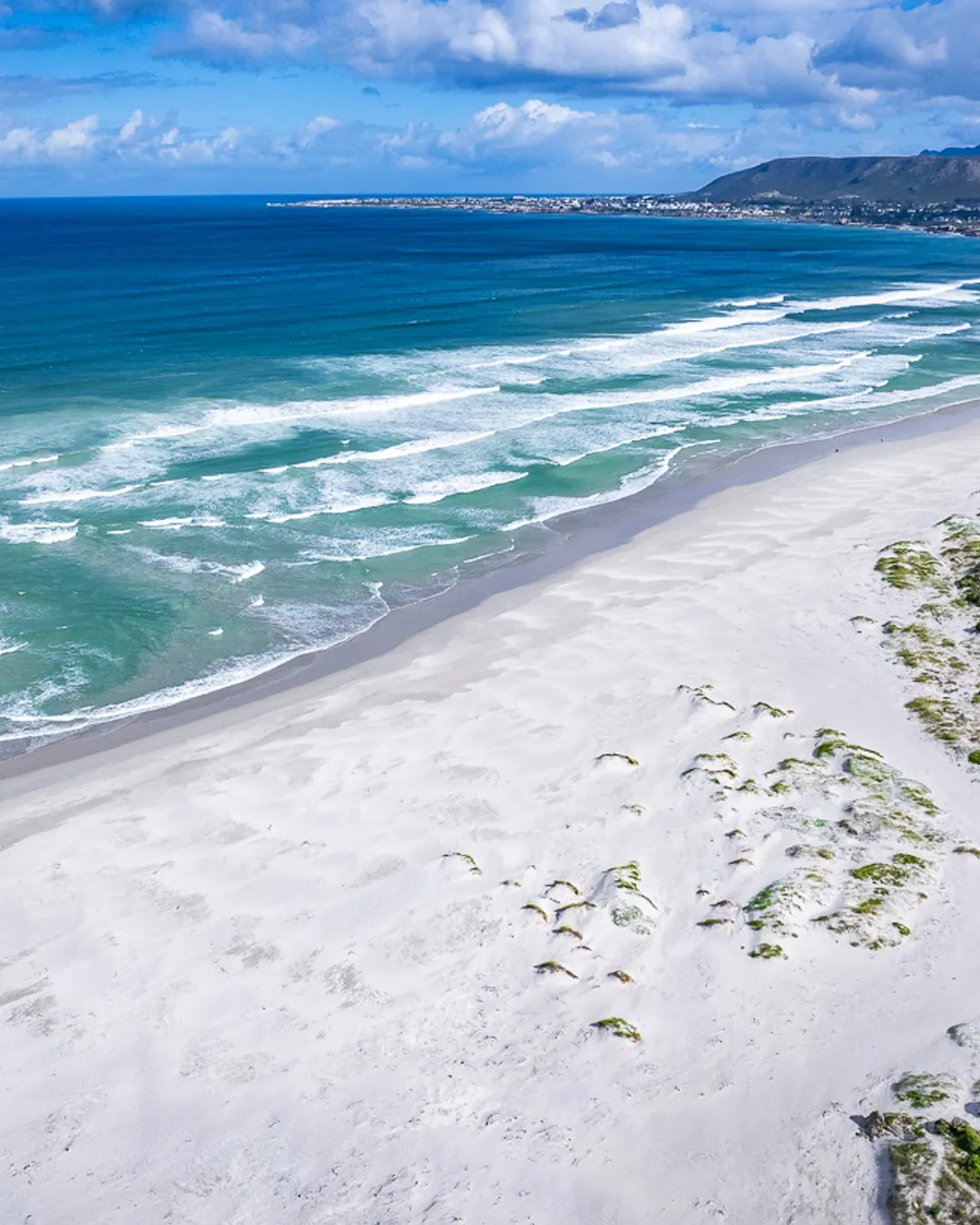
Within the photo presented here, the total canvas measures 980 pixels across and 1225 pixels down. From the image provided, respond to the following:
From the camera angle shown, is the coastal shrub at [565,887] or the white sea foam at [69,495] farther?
the white sea foam at [69,495]

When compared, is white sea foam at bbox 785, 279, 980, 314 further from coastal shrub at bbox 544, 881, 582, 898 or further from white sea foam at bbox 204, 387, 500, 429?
coastal shrub at bbox 544, 881, 582, 898

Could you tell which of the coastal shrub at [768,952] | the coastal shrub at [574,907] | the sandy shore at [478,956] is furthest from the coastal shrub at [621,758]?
the coastal shrub at [768,952]

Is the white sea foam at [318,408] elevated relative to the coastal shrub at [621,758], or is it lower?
elevated

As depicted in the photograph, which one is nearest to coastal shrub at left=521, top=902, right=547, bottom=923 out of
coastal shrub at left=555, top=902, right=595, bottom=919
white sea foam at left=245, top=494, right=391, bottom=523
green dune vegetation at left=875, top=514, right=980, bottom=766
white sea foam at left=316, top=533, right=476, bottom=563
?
coastal shrub at left=555, top=902, right=595, bottom=919

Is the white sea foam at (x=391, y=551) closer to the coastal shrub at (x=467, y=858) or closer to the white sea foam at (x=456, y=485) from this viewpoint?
the white sea foam at (x=456, y=485)

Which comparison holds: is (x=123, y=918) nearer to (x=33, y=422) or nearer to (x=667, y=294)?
(x=33, y=422)

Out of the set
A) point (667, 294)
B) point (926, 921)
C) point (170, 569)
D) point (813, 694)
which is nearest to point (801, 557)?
point (813, 694)
